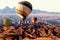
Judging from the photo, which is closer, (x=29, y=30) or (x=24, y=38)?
(x=24, y=38)

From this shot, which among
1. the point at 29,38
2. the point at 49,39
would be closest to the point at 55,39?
the point at 49,39

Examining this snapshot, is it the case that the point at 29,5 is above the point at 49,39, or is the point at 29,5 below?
above

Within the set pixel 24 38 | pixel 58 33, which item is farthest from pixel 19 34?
pixel 58 33

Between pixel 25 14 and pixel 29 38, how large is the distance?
800 cm

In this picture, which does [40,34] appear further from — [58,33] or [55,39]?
[55,39]

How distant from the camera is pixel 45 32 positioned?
61.0m

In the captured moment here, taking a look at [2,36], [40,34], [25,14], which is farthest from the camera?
[40,34]

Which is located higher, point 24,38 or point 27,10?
point 27,10

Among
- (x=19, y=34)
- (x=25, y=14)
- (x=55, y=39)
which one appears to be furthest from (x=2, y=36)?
(x=55, y=39)

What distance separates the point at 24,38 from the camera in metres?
56.8

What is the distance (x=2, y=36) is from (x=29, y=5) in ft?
35.6

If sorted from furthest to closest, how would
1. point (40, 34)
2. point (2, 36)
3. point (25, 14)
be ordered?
point (40, 34)
point (2, 36)
point (25, 14)

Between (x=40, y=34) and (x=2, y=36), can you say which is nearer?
(x=2, y=36)

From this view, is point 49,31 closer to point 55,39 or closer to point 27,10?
point 55,39
